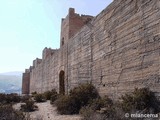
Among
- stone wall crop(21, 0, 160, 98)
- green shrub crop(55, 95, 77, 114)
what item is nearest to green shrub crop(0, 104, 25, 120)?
green shrub crop(55, 95, 77, 114)

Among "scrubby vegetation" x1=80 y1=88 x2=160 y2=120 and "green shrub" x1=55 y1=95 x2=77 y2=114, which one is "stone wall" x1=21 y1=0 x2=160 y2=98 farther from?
"green shrub" x1=55 y1=95 x2=77 y2=114

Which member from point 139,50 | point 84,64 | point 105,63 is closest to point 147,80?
point 139,50

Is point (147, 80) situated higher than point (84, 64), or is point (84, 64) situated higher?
point (84, 64)

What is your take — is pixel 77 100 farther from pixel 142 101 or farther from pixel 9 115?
pixel 142 101

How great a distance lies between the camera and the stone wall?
649 centimetres

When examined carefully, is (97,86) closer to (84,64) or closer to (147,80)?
(84,64)

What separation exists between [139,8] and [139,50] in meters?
1.26

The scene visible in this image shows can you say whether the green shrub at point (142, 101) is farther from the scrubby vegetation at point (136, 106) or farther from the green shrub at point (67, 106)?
the green shrub at point (67, 106)

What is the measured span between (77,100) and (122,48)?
9.64ft

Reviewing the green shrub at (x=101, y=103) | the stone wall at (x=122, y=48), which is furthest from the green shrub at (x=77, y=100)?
the green shrub at (x=101, y=103)

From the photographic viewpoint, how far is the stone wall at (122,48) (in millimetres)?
6492

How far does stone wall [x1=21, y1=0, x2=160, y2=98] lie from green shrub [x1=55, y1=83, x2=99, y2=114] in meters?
0.37

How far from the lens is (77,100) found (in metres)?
9.58

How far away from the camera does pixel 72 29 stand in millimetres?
20328
